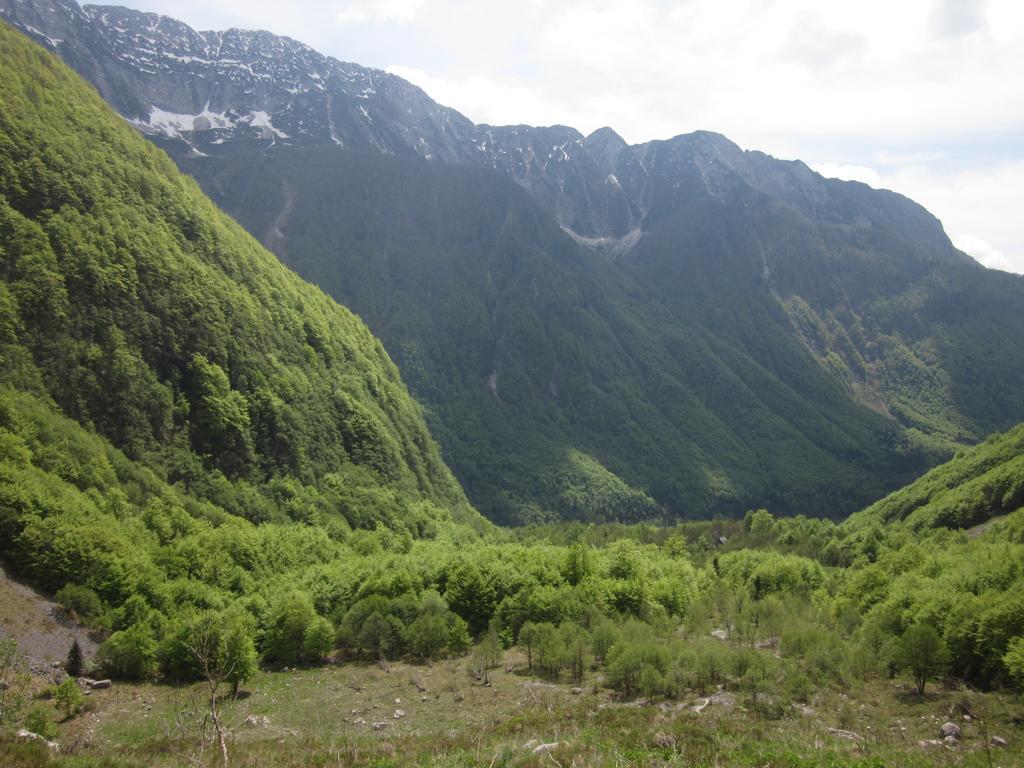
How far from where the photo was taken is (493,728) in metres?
43.2

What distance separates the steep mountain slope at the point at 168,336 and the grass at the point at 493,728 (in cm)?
4429

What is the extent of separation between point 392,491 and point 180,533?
5544 cm

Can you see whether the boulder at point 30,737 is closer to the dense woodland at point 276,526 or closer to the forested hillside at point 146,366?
the dense woodland at point 276,526

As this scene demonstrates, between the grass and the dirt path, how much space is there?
22.4 feet

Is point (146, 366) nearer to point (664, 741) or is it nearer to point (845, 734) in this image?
point (664, 741)

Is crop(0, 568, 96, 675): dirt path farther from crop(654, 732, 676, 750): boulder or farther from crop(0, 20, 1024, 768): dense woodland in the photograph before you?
crop(654, 732, 676, 750): boulder

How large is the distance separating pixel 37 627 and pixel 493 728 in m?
44.2

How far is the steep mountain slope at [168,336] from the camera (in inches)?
3688

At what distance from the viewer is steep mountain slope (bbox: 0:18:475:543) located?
93.7 metres

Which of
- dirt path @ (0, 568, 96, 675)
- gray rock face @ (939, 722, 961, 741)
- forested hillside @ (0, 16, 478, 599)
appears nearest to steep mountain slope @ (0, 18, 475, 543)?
forested hillside @ (0, 16, 478, 599)

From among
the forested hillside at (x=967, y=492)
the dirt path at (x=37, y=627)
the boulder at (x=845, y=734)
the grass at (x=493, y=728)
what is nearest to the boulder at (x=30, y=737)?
the grass at (x=493, y=728)

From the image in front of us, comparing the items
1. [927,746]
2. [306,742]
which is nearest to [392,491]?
[306,742]

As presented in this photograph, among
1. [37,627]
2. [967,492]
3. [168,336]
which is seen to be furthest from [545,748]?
[967,492]

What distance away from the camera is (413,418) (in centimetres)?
17338
